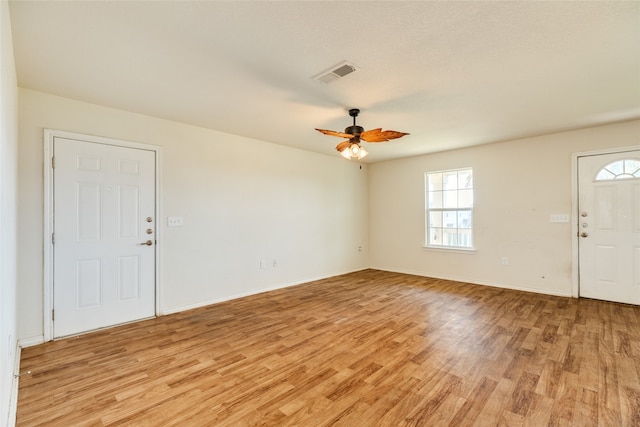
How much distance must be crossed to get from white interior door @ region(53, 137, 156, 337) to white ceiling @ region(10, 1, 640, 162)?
625 mm

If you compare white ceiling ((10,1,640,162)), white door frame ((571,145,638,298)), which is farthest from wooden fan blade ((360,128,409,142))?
white door frame ((571,145,638,298))

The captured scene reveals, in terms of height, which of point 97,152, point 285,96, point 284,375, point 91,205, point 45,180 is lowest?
point 284,375

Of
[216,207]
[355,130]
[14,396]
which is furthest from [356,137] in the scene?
[14,396]

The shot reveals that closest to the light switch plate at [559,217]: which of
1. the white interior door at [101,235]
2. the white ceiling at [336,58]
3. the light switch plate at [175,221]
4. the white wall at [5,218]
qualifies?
the white ceiling at [336,58]

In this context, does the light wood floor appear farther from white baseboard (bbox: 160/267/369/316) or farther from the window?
the window

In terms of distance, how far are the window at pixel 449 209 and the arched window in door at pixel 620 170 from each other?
Answer: 1719 mm

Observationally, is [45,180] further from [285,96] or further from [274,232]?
[274,232]

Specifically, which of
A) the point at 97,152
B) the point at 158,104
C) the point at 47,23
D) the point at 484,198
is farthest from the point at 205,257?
the point at 484,198

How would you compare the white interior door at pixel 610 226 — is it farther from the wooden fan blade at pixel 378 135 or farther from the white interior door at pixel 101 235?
the white interior door at pixel 101 235

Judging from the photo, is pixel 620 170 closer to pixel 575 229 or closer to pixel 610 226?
pixel 610 226

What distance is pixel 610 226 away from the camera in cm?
397

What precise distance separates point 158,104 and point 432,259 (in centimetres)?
512

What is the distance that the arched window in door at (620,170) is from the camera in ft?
12.5

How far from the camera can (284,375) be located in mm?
2217
